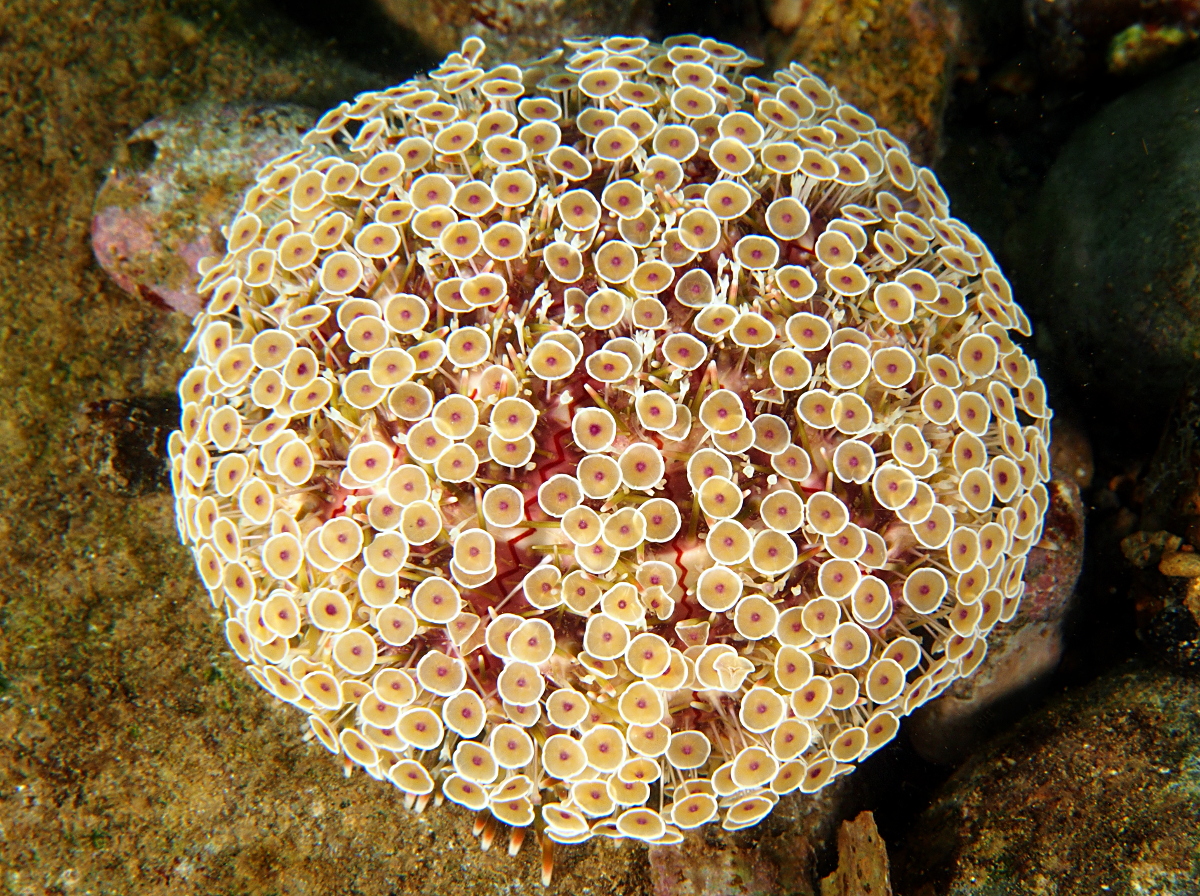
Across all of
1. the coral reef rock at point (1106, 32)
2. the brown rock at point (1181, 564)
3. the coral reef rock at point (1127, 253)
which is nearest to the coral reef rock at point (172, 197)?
the coral reef rock at point (1127, 253)

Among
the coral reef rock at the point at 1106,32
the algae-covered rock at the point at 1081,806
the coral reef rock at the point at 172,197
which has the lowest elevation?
the coral reef rock at the point at 172,197

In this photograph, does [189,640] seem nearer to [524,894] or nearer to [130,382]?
[130,382]

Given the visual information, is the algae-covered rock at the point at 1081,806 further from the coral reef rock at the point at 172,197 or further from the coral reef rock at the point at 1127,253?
the coral reef rock at the point at 172,197

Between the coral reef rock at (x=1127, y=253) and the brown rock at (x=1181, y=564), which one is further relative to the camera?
the coral reef rock at (x=1127, y=253)

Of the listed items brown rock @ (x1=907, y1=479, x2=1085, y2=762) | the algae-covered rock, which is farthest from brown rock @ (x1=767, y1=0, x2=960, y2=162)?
the algae-covered rock

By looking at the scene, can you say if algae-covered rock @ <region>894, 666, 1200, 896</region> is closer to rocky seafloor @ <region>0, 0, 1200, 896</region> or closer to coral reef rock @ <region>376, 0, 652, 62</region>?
rocky seafloor @ <region>0, 0, 1200, 896</region>

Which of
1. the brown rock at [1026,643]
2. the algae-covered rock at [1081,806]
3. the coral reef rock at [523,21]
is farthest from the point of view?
the coral reef rock at [523,21]

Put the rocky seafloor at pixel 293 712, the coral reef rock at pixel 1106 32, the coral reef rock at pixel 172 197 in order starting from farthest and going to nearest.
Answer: the coral reef rock at pixel 1106 32 → the coral reef rock at pixel 172 197 → the rocky seafloor at pixel 293 712
